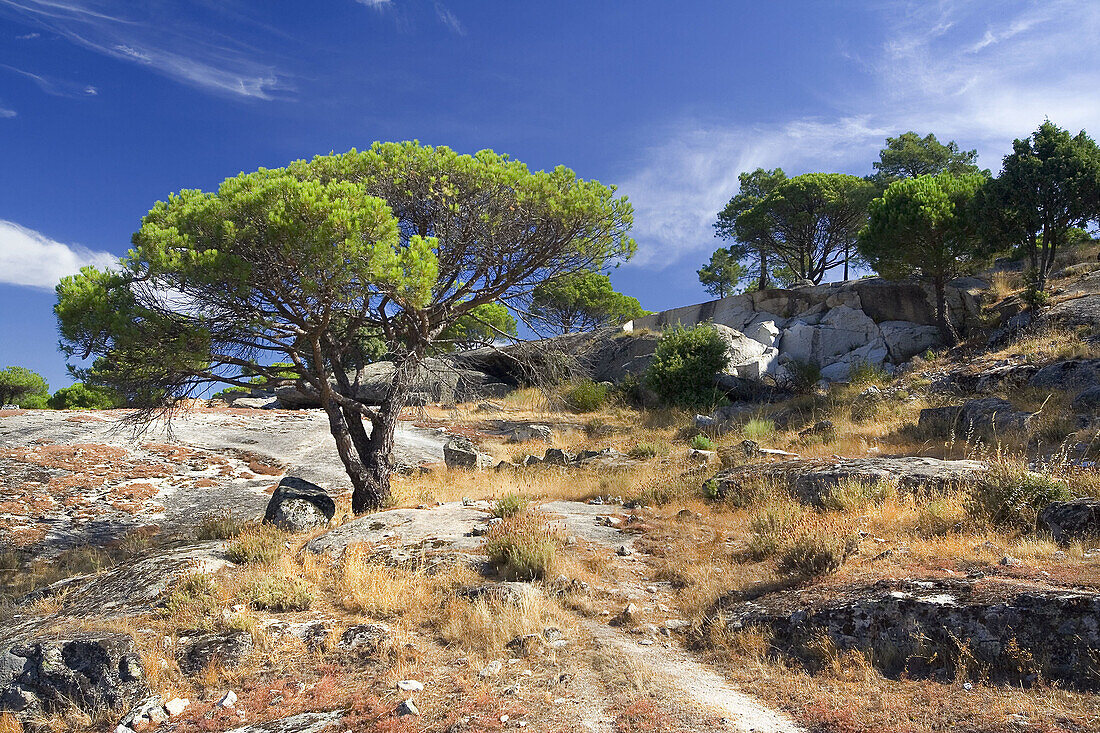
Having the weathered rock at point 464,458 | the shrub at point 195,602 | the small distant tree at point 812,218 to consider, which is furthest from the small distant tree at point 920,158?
A: the shrub at point 195,602

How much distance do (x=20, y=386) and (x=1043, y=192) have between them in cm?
6624

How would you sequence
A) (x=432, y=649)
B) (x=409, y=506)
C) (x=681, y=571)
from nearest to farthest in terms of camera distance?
(x=432, y=649)
(x=681, y=571)
(x=409, y=506)

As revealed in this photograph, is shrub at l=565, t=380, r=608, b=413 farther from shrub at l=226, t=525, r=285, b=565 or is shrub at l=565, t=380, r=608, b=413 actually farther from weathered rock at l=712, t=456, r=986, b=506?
shrub at l=226, t=525, r=285, b=565

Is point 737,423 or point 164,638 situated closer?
point 164,638

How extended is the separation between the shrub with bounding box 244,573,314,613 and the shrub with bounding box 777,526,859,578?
532 centimetres

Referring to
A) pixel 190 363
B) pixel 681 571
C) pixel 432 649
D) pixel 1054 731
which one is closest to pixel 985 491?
pixel 681 571

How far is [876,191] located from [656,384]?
20392 mm

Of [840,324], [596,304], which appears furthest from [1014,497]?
[596,304]

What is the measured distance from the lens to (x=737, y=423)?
19359 millimetres

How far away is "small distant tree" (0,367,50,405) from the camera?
1810 inches

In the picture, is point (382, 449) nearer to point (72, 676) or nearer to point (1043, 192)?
point (72, 676)

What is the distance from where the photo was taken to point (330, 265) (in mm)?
9289

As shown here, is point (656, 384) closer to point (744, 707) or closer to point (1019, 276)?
point (1019, 276)

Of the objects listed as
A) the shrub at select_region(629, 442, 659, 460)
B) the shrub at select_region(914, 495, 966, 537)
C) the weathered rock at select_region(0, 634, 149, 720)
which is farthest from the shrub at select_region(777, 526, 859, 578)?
the shrub at select_region(629, 442, 659, 460)
